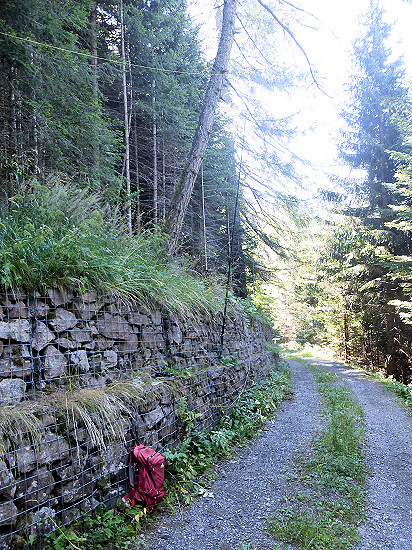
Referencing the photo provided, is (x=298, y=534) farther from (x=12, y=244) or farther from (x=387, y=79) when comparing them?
(x=387, y=79)

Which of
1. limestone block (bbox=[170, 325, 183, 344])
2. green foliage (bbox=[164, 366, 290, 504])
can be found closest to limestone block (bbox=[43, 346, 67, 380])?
green foliage (bbox=[164, 366, 290, 504])

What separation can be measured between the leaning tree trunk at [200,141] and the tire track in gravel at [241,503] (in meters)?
3.51

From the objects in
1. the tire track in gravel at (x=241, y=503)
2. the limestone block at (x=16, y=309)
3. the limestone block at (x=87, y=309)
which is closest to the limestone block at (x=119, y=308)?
the limestone block at (x=87, y=309)

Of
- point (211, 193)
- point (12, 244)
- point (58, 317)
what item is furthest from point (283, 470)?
point (211, 193)

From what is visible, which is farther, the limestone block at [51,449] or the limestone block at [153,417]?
the limestone block at [153,417]

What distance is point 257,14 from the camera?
859 centimetres

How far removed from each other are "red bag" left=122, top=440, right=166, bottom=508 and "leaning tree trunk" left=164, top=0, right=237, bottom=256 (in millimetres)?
3728

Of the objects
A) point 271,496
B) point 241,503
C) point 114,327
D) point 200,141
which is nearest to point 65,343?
point 114,327

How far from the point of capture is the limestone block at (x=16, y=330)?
2316 millimetres

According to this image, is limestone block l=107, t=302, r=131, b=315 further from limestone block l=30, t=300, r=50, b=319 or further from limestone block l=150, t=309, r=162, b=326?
limestone block l=30, t=300, r=50, b=319

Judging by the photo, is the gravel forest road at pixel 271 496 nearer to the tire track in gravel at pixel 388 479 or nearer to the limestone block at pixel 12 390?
the tire track in gravel at pixel 388 479

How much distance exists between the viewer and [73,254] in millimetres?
2953

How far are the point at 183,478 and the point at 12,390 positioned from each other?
1923 millimetres

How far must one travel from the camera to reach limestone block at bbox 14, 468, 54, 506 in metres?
2.01
